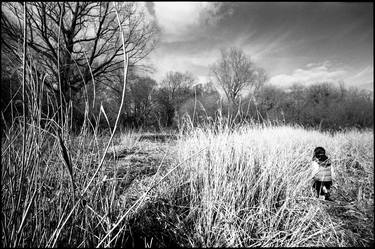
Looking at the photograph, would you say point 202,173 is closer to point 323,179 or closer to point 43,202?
point 43,202

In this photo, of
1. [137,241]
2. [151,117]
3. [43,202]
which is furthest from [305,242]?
[151,117]

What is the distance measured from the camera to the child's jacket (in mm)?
1920

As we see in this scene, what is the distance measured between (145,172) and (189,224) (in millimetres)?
1096

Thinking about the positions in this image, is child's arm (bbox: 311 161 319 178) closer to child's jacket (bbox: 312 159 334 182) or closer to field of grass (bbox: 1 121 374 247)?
child's jacket (bbox: 312 159 334 182)

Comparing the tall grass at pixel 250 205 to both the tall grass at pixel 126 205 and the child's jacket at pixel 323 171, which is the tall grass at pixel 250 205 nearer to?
the tall grass at pixel 126 205

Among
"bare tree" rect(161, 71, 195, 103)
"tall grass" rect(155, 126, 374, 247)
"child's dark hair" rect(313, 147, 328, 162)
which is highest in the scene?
"bare tree" rect(161, 71, 195, 103)

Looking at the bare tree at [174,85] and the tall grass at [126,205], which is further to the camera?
the bare tree at [174,85]

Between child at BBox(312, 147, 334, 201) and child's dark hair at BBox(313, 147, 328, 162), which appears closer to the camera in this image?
child at BBox(312, 147, 334, 201)

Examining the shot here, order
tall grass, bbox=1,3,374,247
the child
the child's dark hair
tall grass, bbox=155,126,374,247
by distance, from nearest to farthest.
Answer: tall grass, bbox=1,3,374,247 < tall grass, bbox=155,126,374,247 < the child < the child's dark hair

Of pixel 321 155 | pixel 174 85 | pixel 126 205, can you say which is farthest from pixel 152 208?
pixel 174 85

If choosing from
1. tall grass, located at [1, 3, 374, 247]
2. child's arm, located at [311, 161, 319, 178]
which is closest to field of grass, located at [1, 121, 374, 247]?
tall grass, located at [1, 3, 374, 247]

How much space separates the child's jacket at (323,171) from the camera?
1920 mm

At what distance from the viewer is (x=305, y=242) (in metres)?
1.09

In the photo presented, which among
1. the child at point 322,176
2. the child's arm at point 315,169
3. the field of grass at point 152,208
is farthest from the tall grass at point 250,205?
the child's arm at point 315,169
